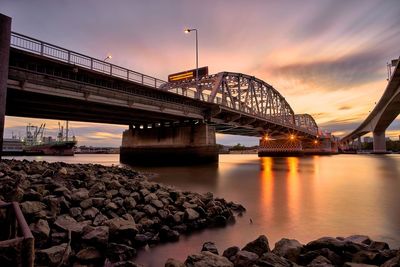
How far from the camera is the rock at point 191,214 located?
8484 mm

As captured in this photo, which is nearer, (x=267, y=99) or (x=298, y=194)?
(x=298, y=194)

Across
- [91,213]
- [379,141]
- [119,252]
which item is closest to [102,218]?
[91,213]

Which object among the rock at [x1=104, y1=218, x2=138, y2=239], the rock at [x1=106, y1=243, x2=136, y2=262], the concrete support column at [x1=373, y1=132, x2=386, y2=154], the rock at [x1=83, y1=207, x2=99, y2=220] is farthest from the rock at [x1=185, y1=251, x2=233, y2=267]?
the concrete support column at [x1=373, y1=132, x2=386, y2=154]

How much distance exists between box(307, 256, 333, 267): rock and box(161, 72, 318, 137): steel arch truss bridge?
121ft

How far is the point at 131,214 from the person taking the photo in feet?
27.1

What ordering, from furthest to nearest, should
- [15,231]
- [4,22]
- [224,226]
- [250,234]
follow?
1. [4,22]
2. [224,226]
3. [250,234]
4. [15,231]

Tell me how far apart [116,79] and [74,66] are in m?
5.16

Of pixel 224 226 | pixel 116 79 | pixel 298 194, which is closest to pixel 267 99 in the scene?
pixel 116 79

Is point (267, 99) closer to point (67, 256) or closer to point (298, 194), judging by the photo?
point (298, 194)

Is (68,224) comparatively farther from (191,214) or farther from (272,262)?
(272,262)

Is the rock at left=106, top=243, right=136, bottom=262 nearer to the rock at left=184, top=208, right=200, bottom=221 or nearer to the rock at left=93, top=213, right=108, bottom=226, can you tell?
the rock at left=93, top=213, right=108, bottom=226

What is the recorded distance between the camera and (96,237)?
579 cm

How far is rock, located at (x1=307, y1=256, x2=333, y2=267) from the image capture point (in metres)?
4.64

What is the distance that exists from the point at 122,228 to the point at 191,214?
8.82ft
